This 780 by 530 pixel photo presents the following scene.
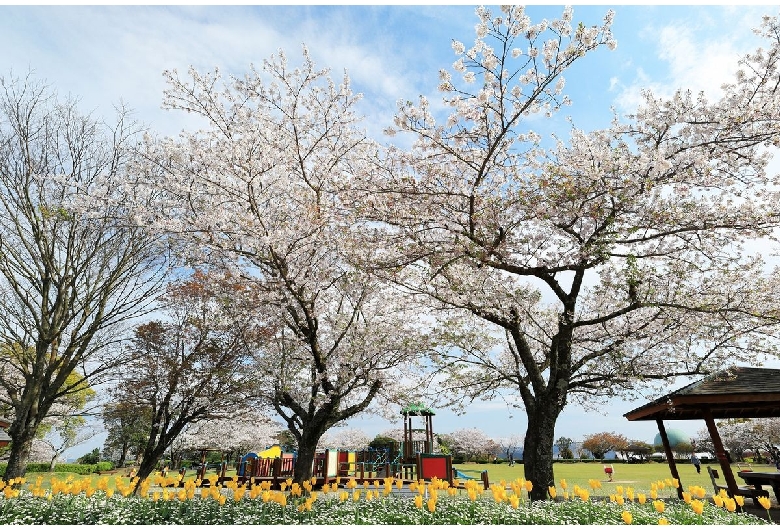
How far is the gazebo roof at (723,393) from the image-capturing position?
8.49 meters

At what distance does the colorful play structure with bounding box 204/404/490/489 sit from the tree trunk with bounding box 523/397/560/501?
6701mm

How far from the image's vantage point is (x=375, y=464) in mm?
17688

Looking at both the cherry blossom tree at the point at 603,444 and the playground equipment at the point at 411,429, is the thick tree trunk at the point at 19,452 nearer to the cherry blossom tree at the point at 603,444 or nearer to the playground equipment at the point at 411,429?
the playground equipment at the point at 411,429

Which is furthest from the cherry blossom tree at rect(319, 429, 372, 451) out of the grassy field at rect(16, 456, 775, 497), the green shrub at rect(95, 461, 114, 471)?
the green shrub at rect(95, 461, 114, 471)

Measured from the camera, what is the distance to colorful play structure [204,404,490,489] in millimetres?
14273

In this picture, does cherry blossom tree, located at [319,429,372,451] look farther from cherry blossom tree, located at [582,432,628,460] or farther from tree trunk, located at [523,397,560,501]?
tree trunk, located at [523,397,560,501]

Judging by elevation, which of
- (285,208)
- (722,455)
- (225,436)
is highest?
(285,208)

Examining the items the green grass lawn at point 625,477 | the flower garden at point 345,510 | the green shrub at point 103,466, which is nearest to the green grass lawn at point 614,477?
the green grass lawn at point 625,477

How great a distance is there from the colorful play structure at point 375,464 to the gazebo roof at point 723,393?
651 centimetres

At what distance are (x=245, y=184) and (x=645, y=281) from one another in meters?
6.88

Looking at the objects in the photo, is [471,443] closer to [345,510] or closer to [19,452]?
[19,452]

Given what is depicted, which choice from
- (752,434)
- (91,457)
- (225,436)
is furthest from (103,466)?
(752,434)

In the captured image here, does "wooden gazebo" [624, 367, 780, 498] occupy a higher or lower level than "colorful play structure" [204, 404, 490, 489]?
higher

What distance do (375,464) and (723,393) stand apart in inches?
503
